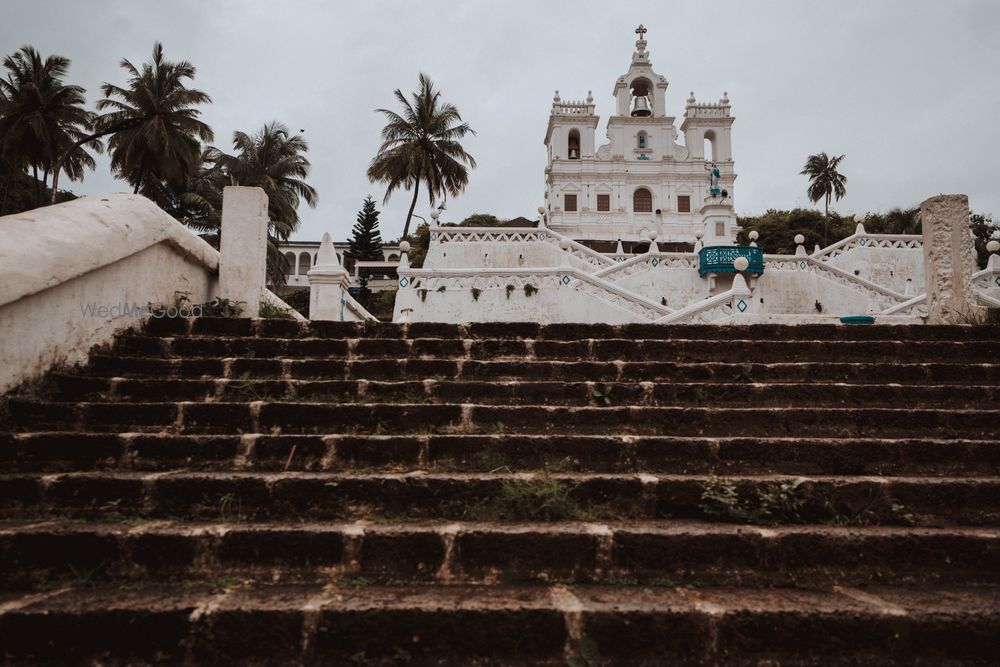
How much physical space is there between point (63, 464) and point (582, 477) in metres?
3.20

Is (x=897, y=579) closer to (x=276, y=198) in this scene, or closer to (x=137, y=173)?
(x=276, y=198)

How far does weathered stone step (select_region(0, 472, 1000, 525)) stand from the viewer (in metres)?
3.05

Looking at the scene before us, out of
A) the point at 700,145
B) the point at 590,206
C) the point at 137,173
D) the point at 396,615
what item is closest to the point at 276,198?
the point at 137,173

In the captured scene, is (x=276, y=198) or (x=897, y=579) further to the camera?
(x=276, y=198)

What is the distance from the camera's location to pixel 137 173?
24.4 meters

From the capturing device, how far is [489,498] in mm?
3137

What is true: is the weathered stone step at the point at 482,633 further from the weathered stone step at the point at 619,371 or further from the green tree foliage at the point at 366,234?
the green tree foliage at the point at 366,234

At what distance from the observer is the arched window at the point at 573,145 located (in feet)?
136

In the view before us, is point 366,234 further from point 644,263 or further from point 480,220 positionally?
point 644,263

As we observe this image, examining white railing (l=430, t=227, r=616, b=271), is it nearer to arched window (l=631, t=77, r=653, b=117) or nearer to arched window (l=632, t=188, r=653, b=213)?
arched window (l=632, t=188, r=653, b=213)

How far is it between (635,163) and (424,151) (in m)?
18.3

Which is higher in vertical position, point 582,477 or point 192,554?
point 582,477

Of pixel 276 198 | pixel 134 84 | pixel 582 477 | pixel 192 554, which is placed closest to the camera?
pixel 192 554

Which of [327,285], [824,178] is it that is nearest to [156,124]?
[327,285]
